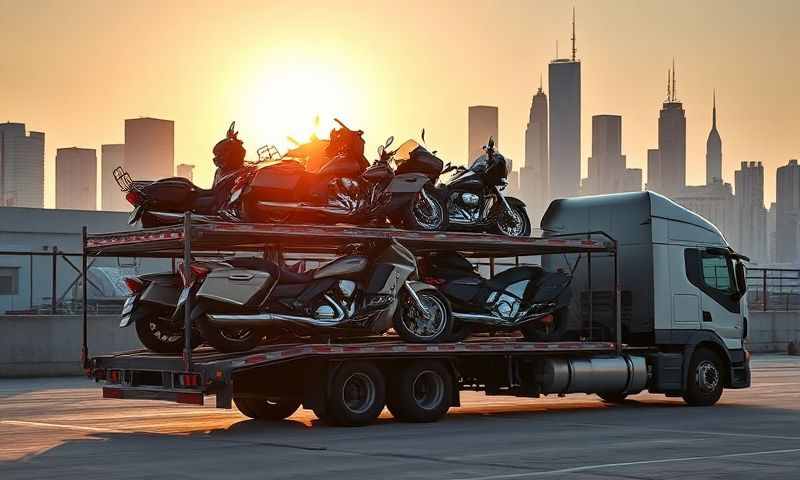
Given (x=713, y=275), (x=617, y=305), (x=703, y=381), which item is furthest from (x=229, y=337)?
(x=713, y=275)

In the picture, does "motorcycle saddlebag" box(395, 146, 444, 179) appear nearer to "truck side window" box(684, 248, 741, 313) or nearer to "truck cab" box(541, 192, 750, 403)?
"truck cab" box(541, 192, 750, 403)

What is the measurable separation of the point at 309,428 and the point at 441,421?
6.64 feet

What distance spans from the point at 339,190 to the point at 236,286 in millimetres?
2598

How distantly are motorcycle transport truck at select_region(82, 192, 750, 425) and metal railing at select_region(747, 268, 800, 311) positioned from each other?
21.9 meters

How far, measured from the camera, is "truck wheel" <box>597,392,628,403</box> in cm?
2208

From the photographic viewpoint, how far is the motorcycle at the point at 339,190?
18.8 meters

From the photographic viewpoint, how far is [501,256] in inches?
893

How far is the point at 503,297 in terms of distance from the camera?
20953 millimetres

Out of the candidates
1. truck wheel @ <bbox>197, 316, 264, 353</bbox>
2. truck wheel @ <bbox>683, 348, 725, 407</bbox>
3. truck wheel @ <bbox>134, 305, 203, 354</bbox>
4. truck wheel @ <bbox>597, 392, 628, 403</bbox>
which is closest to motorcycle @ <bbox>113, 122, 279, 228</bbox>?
truck wheel @ <bbox>134, 305, 203, 354</bbox>

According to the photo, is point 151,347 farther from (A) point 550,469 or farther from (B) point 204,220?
(A) point 550,469

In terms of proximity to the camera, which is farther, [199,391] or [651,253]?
[651,253]

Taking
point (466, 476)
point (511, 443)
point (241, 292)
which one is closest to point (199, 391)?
point (241, 292)

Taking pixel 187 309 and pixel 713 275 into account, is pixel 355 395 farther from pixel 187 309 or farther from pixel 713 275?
pixel 713 275

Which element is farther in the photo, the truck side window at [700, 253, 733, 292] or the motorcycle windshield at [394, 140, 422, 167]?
the truck side window at [700, 253, 733, 292]
